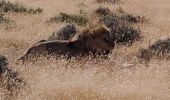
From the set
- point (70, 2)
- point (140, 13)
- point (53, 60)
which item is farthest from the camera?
point (70, 2)

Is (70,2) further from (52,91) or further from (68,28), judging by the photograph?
(52,91)

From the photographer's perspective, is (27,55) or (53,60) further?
(27,55)

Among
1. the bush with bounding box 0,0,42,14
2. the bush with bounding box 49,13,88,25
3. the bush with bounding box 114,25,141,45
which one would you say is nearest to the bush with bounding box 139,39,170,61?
the bush with bounding box 114,25,141,45

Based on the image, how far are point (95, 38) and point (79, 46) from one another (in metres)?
0.44

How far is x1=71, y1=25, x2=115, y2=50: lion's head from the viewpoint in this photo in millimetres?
12359

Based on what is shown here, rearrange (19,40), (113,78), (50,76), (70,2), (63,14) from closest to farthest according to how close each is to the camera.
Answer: (50,76)
(113,78)
(19,40)
(63,14)
(70,2)

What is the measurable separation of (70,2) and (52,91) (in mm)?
18413

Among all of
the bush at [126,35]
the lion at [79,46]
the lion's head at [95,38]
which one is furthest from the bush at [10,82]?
the bush at [126,35]

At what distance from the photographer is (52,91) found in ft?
28.3

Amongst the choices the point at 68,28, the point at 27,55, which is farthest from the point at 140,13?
the point at 27,55

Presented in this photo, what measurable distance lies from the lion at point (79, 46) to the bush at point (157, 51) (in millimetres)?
1186

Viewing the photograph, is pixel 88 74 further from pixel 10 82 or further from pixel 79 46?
pixel 79 46

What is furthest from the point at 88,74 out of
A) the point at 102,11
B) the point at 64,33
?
the point at 102,11

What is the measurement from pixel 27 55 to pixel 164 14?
439 inches
